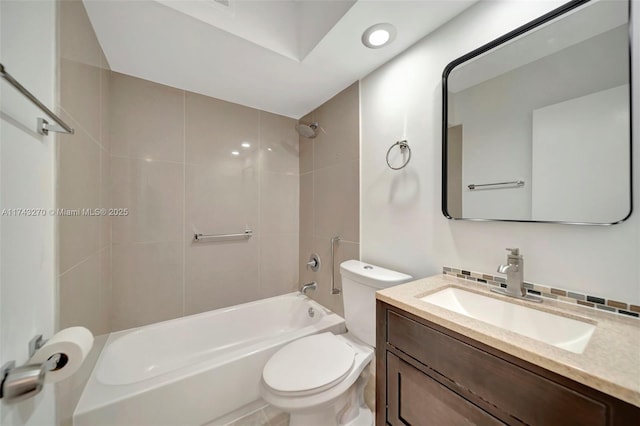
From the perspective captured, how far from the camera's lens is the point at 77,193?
1031mm

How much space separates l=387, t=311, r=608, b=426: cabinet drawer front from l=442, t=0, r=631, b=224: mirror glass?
0.60 m

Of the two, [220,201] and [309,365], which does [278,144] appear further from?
[309,365]

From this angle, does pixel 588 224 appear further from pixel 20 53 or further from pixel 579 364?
pixel 20 53

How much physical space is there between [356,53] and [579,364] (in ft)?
5.30

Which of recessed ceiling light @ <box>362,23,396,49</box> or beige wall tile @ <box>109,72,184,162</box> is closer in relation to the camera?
recessed ceiling light @ <box>362,23,396,49</box>

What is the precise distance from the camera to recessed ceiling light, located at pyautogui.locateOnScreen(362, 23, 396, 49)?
1.18 meters

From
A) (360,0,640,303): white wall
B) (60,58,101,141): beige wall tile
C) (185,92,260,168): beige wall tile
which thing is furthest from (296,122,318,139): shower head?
(60,58,101,141): beige wall tile

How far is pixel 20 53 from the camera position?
616 mm

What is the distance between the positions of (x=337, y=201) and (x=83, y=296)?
1591 mm

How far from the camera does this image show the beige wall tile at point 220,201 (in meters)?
1.84

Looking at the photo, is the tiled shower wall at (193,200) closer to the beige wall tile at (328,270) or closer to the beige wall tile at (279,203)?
the beige wall tile at (279,203)

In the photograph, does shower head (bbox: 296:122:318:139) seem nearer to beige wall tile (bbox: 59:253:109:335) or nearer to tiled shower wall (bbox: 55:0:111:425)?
tiled shower wall (bbox: 55:0:111:425)

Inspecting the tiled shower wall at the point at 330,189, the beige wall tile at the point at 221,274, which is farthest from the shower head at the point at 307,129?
the beige wall tile at the point at 221,274

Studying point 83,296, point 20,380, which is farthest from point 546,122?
point 83,296
